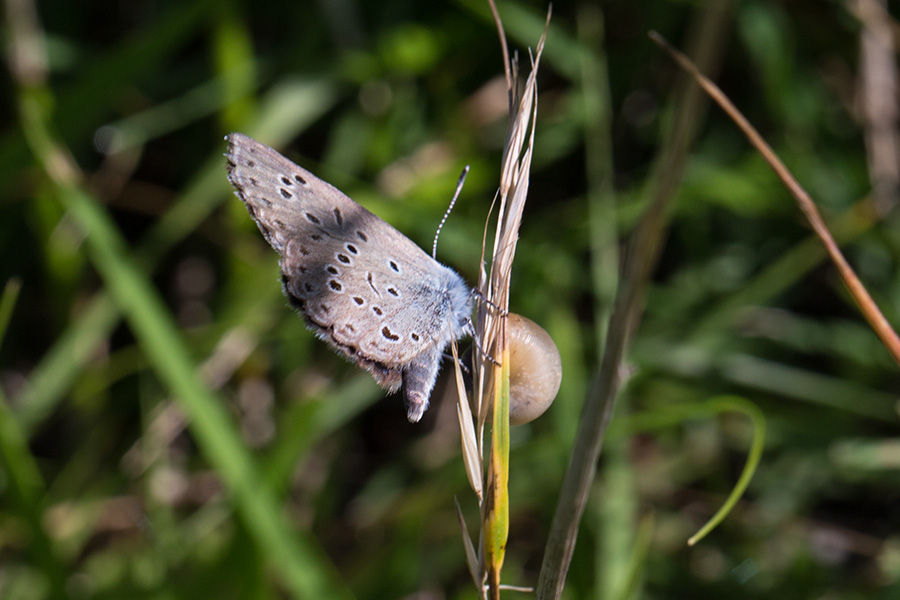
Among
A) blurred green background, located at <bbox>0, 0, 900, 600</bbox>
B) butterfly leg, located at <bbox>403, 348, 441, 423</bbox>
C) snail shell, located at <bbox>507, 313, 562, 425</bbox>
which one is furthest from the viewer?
blurred green background, located at <bbox>0, 0, 900, 600</bbox>

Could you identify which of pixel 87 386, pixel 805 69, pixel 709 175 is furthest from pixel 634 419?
pixel 87 386

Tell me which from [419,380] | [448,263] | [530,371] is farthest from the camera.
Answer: [448,263]

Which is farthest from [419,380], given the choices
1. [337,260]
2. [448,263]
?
[448,263]

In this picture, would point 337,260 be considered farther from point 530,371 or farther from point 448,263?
point 448,263

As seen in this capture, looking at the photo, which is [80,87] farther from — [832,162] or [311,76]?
[832,162]

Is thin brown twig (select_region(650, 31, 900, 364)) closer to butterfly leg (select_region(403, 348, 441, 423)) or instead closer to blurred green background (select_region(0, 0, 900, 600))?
butterfly leg (select_region(403, 348, 441, 423))

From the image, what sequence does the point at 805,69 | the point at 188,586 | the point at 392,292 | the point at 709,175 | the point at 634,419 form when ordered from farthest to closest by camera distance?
the point at 805,69, the point at 709,175, the point at 188,586, the point at 634,419, the point at 392,292

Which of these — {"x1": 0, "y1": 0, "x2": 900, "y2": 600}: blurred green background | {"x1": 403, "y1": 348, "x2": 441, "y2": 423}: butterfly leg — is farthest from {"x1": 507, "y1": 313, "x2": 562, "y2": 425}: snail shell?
{"x1": 0, "y1": 0, "x2": 900, "y2": 600}: blurred green background
